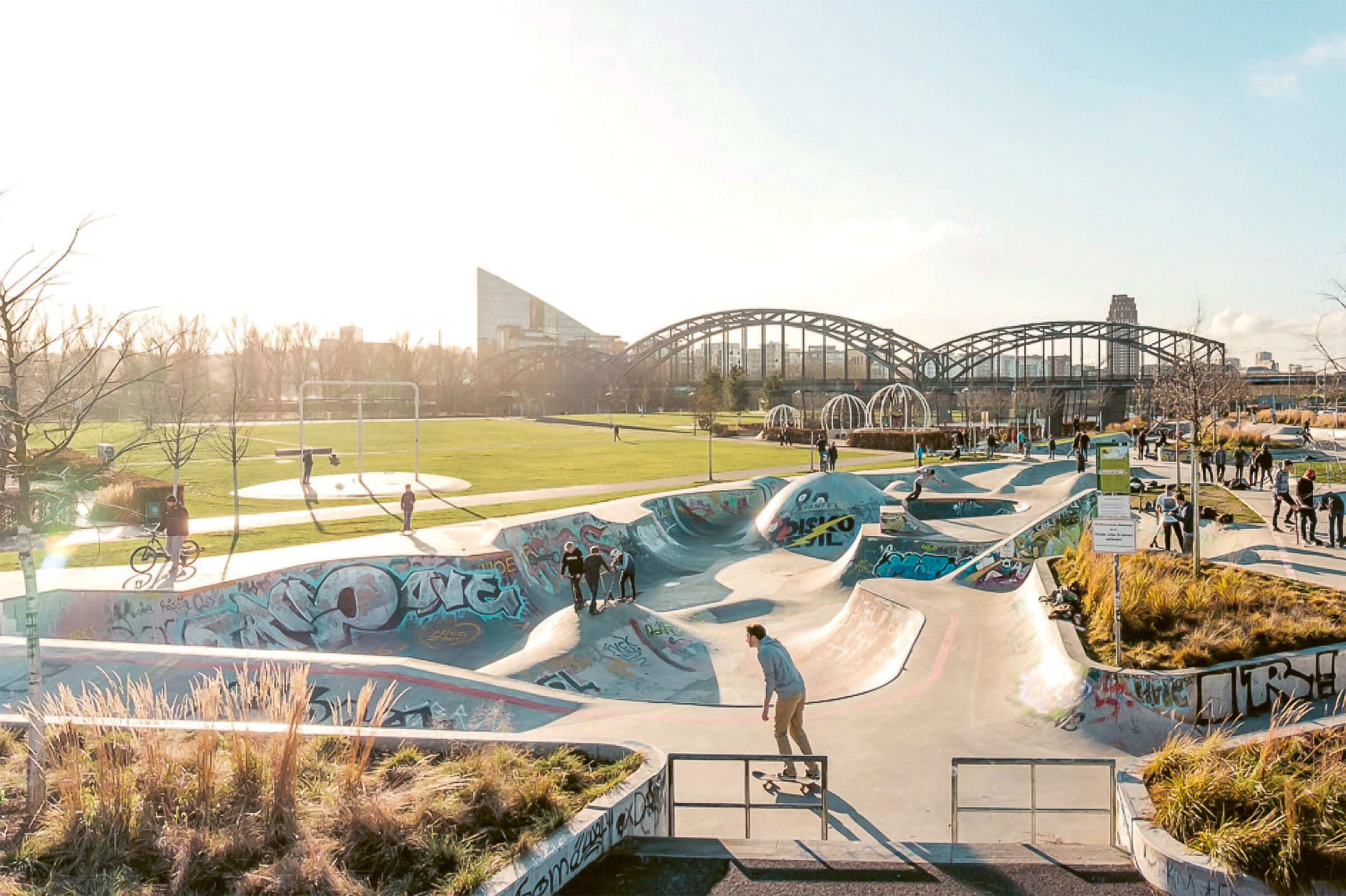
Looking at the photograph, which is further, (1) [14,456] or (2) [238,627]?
(2) [238,627]

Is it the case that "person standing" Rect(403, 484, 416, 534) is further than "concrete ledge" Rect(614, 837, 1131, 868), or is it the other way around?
"person standing" Rect(403, 484, 416, 534)

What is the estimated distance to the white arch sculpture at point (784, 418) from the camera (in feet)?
241

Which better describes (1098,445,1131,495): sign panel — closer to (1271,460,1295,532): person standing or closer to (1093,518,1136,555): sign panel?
(1093,518,1136,555): sign panel

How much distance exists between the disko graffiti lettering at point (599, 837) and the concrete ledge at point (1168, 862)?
3683 mm

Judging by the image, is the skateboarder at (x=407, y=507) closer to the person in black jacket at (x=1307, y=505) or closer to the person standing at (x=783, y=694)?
the person standing at (x=783, y=694)

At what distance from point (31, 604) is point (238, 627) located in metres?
10.3

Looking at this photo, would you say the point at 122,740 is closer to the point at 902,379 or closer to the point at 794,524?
the point at 794,524

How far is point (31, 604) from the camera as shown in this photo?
246 inches

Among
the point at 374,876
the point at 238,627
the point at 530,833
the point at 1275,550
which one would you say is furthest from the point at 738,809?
the point at 1275,550

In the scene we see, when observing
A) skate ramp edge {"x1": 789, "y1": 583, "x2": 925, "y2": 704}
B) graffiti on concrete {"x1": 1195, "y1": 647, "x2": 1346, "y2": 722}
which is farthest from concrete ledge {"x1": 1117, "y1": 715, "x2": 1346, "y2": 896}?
skate ramp edge {"x1": 789, "y1": 583, "x2": 925, "y2": 704}

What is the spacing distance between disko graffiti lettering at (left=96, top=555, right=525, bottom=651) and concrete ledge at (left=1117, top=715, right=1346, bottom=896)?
1373 centimetres

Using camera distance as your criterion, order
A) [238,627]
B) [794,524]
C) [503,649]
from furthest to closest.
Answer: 1. [794,524]
2. [503,649]
3. [238,627]

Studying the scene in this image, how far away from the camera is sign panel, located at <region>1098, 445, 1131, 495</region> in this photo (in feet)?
36.1

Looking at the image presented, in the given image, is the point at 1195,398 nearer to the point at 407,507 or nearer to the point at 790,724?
the point at 790,724
